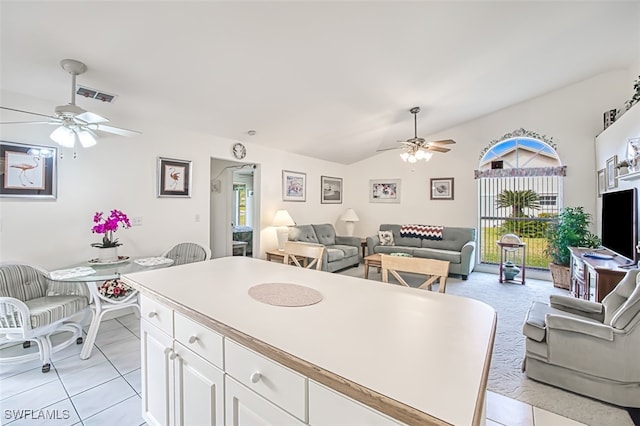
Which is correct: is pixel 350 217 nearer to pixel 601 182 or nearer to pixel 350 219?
pixel 350 219

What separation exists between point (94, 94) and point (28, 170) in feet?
3.12

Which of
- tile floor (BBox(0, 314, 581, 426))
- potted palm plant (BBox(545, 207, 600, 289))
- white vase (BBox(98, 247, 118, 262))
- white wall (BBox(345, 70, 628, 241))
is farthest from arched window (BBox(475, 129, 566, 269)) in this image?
white vase (BBox(98, 247, 118, 262))

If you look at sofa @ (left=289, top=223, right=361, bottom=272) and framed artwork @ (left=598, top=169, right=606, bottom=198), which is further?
sofa @ (left=289, top=223, right=361, bottom=272)

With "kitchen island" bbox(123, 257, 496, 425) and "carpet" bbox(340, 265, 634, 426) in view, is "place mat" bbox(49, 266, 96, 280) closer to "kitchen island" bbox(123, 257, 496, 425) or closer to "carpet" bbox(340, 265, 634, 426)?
"kitchen island" bbox(123, 257, 496, 425)

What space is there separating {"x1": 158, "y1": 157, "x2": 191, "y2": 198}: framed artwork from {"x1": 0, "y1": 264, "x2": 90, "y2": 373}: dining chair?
1.50 metres

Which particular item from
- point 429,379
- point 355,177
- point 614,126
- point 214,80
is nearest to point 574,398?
point 429,379

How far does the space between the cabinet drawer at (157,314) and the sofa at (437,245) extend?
4.75 meters

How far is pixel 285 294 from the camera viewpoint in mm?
1414

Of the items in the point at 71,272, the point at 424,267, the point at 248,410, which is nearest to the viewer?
the point at 248,410

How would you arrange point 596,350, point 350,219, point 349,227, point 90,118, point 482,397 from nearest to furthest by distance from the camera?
point 482,397, point 596,350, point 90,118, point 350,219, point 349,227

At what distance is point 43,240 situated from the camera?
9.47 ft

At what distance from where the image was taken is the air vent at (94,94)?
2780 mm
